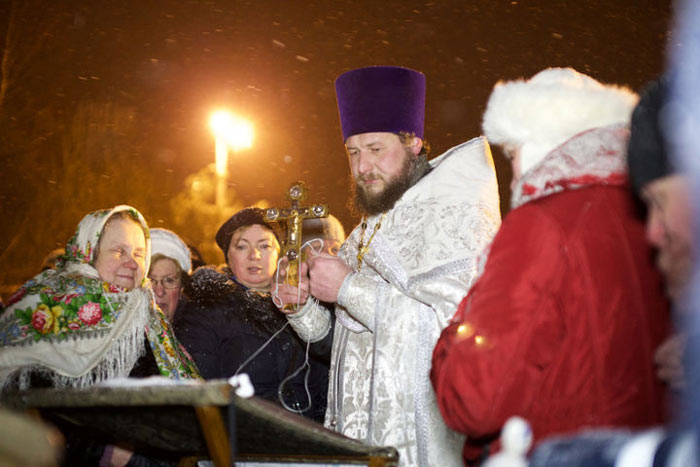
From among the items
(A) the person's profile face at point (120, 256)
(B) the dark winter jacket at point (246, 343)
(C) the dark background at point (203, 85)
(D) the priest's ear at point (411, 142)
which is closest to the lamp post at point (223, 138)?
Answer: (C) the dark background at point (203, 85)

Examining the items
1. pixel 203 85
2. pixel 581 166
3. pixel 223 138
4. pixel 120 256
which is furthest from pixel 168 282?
pixel 203 85

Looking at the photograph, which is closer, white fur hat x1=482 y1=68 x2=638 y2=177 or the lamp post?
white fur hat x1=482 y1=68 x2=638 y2=177

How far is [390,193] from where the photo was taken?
3270 millimetres

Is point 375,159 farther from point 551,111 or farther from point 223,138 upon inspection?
point 223,138

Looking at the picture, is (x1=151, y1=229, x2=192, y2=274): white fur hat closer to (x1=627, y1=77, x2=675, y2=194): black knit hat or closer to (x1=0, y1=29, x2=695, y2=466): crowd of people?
(x1=0, y1=29, x2=695, y2=466): crowd of people

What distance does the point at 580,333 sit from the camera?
1620mm

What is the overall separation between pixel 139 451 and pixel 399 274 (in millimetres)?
1425

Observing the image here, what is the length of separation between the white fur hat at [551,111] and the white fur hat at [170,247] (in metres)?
3.10

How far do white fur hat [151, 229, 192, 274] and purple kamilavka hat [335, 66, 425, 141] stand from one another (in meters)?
1.72

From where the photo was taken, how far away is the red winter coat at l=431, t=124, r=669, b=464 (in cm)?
161

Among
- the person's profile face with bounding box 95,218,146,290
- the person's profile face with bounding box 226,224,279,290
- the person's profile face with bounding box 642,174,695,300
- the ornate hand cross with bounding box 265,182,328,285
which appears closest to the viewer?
the person's profile face with bounding box 642,174,695,300

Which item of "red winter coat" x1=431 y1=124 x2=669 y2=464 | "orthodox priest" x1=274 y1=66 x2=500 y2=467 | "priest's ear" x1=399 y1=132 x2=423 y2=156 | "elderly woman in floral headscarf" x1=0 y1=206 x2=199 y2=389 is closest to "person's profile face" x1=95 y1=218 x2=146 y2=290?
"elderly woman in floral headscarf" x1=0 y1=206 x2=199 y2=389

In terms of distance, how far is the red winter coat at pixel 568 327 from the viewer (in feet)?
5.27

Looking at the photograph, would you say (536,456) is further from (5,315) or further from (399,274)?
(5,315)
